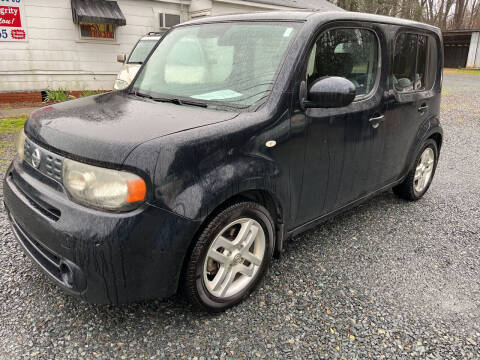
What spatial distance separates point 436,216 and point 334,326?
2287 mm

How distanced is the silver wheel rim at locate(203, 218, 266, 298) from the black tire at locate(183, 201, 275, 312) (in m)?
0.03

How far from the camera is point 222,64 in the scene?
2695 millimetres

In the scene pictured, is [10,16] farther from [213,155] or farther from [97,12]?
[213,155]

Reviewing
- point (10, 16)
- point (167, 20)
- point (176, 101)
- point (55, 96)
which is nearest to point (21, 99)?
point (55, 96)

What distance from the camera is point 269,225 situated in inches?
98.6

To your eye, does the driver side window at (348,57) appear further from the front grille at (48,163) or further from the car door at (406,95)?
the front grille at (48,163)

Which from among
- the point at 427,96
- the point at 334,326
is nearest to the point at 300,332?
the point at 334,326

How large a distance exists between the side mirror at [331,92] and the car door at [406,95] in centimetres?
99

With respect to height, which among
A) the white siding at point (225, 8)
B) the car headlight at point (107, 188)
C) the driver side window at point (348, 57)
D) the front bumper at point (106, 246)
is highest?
the white siding at point (225, 8)

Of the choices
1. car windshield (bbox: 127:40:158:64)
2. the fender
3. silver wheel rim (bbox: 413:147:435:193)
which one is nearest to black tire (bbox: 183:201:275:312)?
the fender

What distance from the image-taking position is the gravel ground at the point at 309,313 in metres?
2.15

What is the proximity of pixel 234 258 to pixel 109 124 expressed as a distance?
3.53ft

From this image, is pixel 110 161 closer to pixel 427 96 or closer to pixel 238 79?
pixel 238 79

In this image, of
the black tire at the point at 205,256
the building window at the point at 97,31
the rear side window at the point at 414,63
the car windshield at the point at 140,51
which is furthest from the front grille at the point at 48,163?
the building window at the point at 97,31
